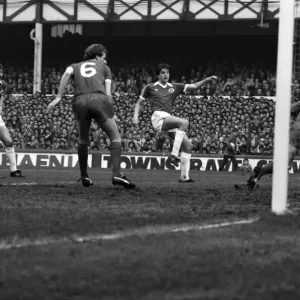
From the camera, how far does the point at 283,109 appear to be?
7.91m

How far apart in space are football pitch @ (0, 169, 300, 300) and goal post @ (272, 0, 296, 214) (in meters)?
0.27

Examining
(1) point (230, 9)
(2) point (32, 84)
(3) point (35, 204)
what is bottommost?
(3) point (35, 204)

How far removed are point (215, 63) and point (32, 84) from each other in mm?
8648

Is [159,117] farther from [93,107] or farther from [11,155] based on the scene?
[93,107]

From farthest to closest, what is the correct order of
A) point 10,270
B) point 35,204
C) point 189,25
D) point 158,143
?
point 189,25
point 158,143
point 35,204
point 10,270

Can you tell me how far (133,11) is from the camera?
126 ft

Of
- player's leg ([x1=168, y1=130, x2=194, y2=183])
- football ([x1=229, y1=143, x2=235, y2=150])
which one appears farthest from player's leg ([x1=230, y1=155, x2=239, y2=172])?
player's leg ([x1=168, y1=130, x2=194, y2=183])

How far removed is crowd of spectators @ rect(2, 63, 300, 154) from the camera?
93.7 ft

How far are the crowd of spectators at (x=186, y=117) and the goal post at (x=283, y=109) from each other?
16.9 meters

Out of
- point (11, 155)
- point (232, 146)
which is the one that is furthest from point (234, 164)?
point (11, 155)

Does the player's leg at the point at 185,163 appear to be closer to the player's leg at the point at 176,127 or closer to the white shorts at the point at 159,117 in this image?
the player's leg at the point at 176,127

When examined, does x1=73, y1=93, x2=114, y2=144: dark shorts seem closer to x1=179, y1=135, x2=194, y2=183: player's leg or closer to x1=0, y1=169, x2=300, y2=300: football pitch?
x1=0, y1=169, x2=300, y2=300: football pitch

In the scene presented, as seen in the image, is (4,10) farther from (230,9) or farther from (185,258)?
(185,258)

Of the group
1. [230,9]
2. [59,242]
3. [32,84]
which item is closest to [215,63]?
[230,9]
